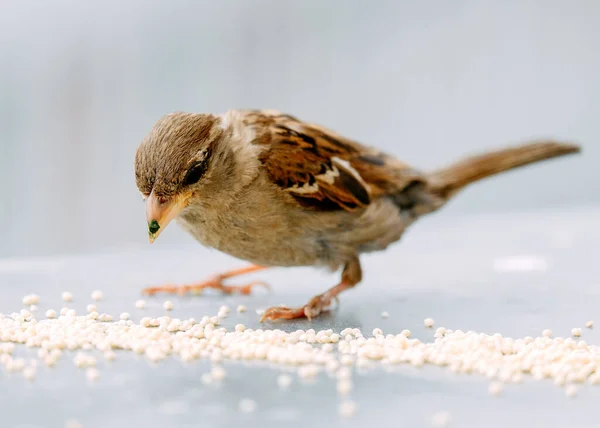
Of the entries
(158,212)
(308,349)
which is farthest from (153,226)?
(308,349)

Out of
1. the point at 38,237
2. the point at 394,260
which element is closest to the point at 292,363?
the point at 394,260

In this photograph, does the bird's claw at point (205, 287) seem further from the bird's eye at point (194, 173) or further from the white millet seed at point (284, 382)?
the white millet seed at point (284, 382)

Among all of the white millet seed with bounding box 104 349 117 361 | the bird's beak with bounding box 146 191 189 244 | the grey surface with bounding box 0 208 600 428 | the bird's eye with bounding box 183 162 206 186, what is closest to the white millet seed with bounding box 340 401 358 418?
the grey surface with bounding box 0 208 600 428

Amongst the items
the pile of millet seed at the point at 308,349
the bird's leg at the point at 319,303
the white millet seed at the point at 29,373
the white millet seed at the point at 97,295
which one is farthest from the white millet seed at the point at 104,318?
the white millet seed at the point at 29,373

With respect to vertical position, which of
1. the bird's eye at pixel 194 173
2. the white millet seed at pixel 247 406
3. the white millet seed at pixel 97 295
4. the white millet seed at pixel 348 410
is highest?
the bird's eye at pixel 194 173

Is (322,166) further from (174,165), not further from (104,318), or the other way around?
(104,318)

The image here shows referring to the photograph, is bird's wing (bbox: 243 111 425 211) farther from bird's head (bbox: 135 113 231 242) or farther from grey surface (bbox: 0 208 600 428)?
grey surface (bbox: 0 208 600 428)
